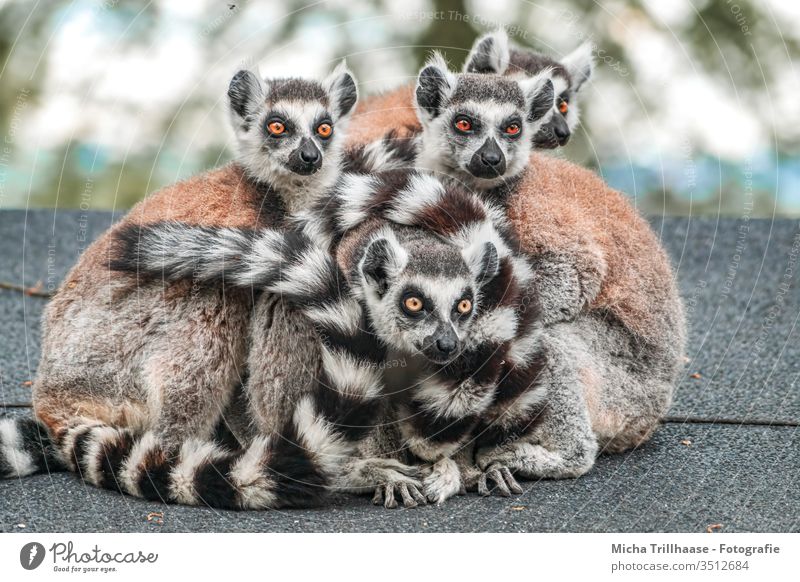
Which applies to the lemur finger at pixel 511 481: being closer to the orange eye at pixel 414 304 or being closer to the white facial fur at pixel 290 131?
the orange eye at pixel 414 304

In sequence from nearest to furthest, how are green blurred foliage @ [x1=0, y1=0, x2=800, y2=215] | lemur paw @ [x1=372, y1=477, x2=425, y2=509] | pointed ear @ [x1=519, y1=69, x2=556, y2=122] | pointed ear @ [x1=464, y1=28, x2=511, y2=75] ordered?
lemur paw @ [x1=372, y1=477, x2=425, y2=509]
pointed ear @ [x1=519, y1=69, x2=556, y2=122]
pointed ear @ [x1=464, y1=28, x2=511, y2=75]
green blurred foliage @ [x1=0, y1=0, x2=800, y2=215]

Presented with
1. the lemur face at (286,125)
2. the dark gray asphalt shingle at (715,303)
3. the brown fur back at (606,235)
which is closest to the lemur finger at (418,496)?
the brown fur back at (606,235)

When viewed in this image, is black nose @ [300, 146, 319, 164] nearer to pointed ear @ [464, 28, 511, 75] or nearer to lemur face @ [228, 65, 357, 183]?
lemur face @ [228, 65, 357, 183]

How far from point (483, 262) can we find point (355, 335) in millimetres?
597

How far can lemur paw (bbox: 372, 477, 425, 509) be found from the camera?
3756 millimetres

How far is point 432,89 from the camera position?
187 inches

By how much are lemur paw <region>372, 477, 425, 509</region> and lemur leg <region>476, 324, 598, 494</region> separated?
0.34 meters

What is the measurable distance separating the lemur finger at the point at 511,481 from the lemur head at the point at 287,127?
163cm

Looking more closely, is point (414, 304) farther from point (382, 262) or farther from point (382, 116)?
point (382, 116)

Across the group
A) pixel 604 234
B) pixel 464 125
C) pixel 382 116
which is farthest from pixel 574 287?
pixel 382 116

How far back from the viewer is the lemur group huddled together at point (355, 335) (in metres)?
3.71

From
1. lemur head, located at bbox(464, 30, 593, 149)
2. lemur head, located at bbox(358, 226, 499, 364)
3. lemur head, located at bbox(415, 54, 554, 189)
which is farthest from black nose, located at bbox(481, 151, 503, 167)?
lemur head, located at bbox(464, 30, 593, 149)
